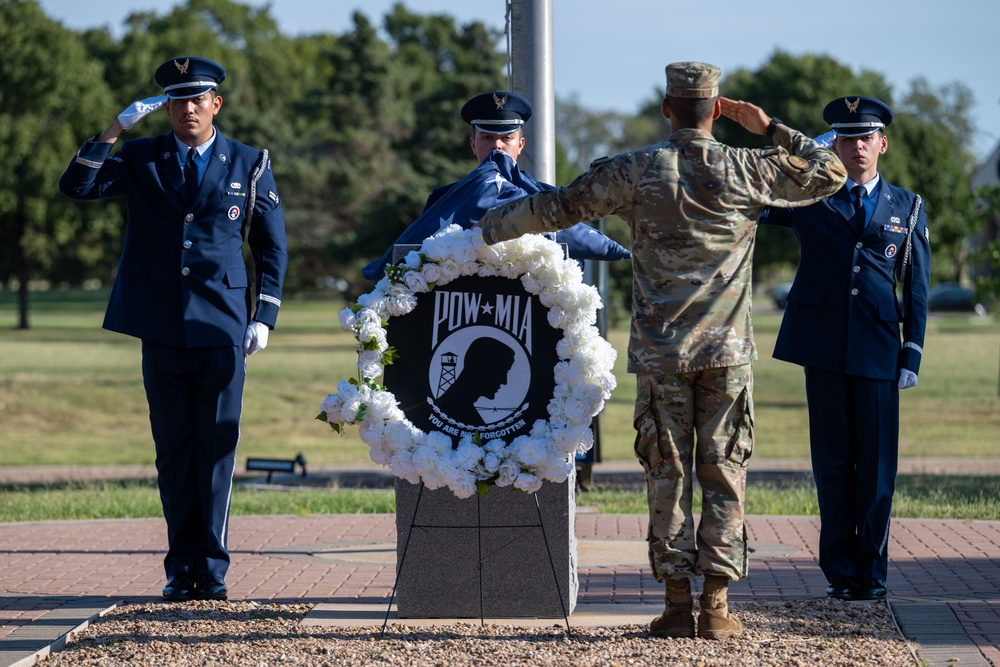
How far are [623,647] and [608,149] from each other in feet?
312

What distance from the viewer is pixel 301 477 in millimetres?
12812

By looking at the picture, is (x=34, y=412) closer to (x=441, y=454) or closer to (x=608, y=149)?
(x=441, y=454)

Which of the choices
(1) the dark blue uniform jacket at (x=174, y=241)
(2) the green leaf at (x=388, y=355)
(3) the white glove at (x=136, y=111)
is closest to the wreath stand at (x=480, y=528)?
(2) the green leaf at (x=388, y=355)

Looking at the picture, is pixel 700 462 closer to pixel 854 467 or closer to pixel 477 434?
pixel 477 434

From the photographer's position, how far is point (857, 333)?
592cm

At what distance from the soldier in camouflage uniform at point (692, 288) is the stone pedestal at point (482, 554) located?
582mm

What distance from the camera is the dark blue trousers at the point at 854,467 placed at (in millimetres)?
5934

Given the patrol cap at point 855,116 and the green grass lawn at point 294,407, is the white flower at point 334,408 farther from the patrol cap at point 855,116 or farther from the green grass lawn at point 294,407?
the green grass lawn at point 294,407

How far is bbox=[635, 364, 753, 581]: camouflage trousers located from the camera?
190 inches

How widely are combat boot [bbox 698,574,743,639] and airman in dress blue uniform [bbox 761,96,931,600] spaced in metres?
1.12

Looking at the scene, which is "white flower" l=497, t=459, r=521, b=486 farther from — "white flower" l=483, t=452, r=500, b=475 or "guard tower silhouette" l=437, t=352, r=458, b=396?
Result: "guard tower silhouette" l=437, t=352, r=458, b=396

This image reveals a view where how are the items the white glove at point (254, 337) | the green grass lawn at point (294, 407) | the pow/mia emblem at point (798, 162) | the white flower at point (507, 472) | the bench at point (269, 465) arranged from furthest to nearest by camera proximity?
the green grass lawn at point (294, 407)
the bench at point (269, 465)
the white glove at point (254, 337)
the white flower at point (507, 472)
the pow/mia emblem at point (798, 162)

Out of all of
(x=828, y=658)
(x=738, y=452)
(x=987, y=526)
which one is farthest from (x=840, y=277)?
(x=987, y=526)

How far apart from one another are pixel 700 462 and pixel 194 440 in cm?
249
